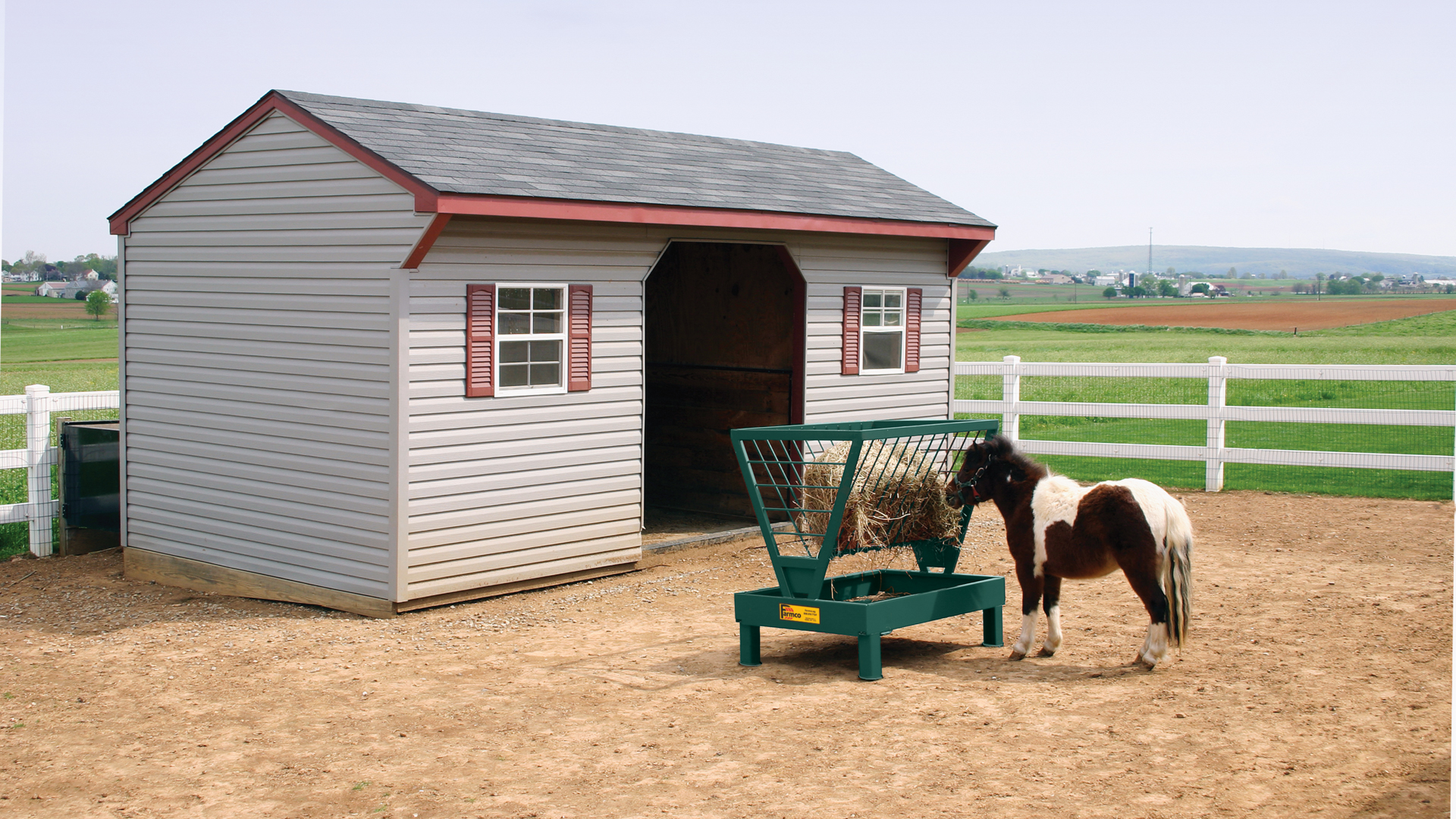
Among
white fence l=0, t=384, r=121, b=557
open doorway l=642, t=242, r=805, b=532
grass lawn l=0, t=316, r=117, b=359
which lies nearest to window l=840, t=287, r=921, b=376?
open doorway l=642, t=242, r=805, b=532

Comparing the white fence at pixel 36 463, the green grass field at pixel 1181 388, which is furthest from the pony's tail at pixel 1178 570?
the white fence at pixel 36 463

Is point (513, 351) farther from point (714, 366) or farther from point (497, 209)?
point (714, 366)

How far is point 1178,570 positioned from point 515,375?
16.3 feet

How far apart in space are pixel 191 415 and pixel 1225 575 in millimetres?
8523

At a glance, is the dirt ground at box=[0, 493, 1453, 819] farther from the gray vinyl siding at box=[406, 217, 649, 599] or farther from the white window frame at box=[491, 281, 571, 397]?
the white window frame at box=[491, 281, 571, 397]

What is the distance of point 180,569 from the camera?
10.5m

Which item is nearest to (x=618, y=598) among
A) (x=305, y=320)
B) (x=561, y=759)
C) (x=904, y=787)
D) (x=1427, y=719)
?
(x=305, y=320)

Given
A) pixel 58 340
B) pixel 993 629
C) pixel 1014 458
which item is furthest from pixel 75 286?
pixel 1014 458

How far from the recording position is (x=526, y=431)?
954 cm

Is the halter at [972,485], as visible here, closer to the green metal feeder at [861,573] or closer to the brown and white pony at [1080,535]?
the brown and white pony at [1080,535]

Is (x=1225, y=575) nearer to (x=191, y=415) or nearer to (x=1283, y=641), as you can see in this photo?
(x=1283, y=641)

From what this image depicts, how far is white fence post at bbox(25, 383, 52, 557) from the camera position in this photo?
37.2 feet

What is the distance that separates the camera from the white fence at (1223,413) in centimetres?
1323

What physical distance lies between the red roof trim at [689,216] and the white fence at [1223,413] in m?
2.56
